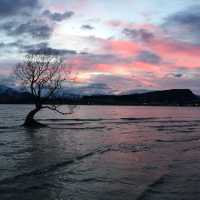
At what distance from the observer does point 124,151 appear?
1127 inches

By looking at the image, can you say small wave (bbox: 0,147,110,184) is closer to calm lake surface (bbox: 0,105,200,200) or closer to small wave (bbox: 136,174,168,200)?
calm lake surface (bbox: 0,105,200,200)

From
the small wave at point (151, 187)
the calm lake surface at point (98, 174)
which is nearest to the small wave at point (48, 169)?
the calm lake surface at point (98, 174)

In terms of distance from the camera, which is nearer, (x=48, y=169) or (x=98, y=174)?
(x=98, y=174)

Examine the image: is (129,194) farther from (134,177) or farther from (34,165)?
(34,165)

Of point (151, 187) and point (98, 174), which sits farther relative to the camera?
point (98, 174)

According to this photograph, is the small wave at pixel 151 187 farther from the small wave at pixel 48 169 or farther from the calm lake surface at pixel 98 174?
the small wave at pixel 48 169

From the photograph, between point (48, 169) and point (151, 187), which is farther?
point (48, 169)

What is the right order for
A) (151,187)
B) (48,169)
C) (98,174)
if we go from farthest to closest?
(48,169), (98,174), (151,187)

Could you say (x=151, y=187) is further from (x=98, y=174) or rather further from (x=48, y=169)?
(x=48, y=169)

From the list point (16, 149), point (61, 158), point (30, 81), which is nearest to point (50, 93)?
point (30, 81)

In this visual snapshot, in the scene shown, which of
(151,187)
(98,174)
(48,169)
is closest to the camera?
(151,187)

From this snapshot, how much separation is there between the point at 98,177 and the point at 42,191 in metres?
3.68

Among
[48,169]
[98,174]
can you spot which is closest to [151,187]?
[98,174]

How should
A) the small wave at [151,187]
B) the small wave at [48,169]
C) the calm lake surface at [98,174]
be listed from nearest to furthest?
the small wave at [151,187] < the calm lake surface at [98,174] < the small wave at [48,169]
